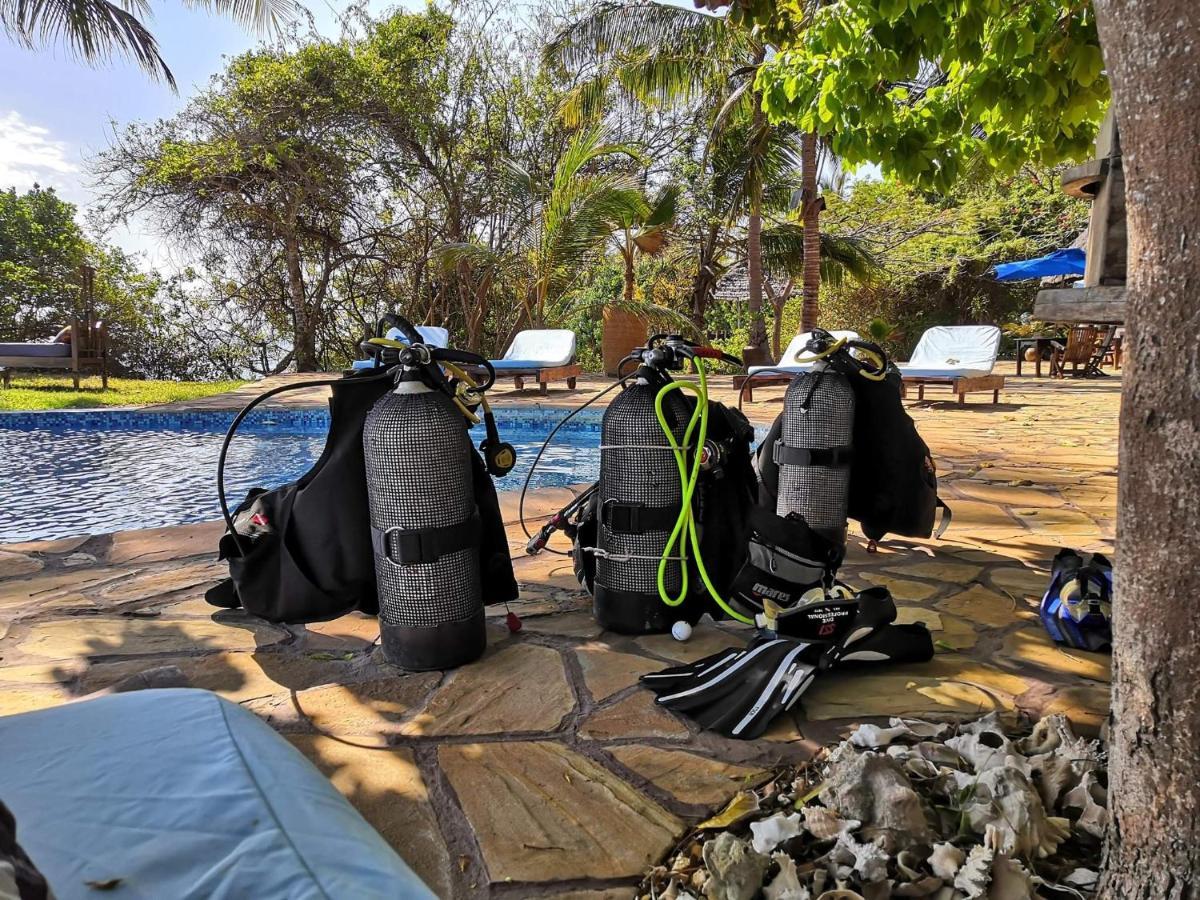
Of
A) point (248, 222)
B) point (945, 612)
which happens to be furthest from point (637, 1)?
point (945, 612)

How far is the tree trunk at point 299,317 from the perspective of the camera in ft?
44.7

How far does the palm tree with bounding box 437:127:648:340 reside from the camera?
10.9 m

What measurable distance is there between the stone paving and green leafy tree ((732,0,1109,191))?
168 centimetres

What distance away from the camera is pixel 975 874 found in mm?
1115

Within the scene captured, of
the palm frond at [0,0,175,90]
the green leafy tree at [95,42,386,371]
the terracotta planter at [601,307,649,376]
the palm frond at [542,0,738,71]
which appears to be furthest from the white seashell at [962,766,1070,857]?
the green leafy tree at [95,42,386,371]

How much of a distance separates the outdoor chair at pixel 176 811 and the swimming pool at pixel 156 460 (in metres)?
2.86

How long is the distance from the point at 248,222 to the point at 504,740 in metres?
14.3

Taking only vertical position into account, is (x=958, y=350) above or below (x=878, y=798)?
above

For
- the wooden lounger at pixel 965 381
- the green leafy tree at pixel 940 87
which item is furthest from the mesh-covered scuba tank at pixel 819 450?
the wooden lounger at pixel 965 381

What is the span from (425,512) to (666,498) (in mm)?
686

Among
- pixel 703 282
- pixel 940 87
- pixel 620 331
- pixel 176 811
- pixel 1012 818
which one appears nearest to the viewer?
pixel 176 811

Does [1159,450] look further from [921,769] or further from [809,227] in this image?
[809,227]

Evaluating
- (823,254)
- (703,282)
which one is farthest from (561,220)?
(823,254)

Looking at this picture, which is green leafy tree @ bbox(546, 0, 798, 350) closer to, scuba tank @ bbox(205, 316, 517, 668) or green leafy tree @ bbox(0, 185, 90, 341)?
green leafy tree @ bbox(0, 185, 90, 341)
